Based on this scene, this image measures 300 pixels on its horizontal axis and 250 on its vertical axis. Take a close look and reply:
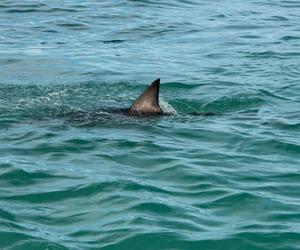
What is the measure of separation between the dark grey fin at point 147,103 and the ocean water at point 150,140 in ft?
0.58

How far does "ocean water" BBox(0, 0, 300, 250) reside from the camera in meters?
7.82

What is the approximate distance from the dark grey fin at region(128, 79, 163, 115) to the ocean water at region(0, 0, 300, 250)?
0.18 metres

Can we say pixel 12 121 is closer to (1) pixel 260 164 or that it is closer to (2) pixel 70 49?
(1) pixel 260 164

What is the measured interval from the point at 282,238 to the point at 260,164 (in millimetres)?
Answer: 2311

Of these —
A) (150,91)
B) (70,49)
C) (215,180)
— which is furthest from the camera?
(70,49)

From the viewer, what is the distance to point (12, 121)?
1153 cm

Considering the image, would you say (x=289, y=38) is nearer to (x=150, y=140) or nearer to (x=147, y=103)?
(x=147, y=103)

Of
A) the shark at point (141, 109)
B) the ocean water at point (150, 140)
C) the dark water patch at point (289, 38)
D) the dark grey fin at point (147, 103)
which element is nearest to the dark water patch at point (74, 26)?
the ocean water at point (150, 140)

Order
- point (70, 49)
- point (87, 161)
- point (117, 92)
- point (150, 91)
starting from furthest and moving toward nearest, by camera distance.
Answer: point (70, 49) → point (117, 92) → point (150, 91) → point (87, 161)

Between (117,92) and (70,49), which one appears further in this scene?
(70,49)

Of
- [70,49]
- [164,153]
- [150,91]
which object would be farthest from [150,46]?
[164,153]

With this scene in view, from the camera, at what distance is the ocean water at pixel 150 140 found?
7824mm

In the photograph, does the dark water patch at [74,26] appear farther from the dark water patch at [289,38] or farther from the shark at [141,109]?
the shark at [141,109]

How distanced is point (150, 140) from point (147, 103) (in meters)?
1.01
